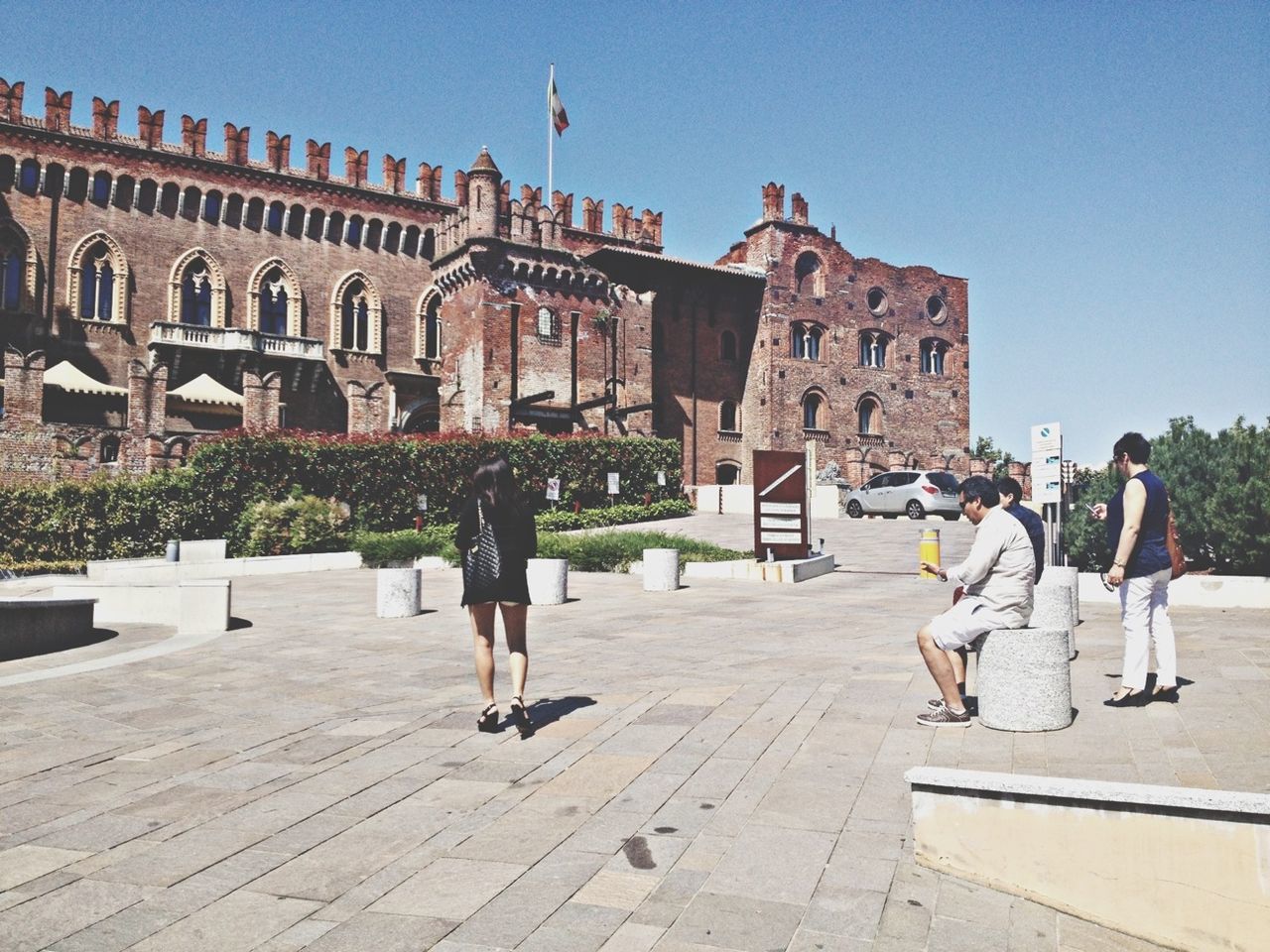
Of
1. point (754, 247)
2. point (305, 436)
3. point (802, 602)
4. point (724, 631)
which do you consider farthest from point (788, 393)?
point (724, 631)

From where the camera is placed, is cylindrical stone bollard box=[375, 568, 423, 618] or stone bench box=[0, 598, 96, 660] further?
cylindrical stone bollard box=[375, 568, 423, 618]

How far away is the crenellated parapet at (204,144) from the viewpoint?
109 feet

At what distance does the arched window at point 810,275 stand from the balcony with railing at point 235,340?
859 inches

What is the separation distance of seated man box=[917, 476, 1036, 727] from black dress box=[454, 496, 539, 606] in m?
2.45

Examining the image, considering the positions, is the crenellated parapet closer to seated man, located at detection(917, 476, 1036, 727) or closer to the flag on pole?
the flag on pole

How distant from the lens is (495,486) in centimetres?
586

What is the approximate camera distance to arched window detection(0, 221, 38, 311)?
32.8m

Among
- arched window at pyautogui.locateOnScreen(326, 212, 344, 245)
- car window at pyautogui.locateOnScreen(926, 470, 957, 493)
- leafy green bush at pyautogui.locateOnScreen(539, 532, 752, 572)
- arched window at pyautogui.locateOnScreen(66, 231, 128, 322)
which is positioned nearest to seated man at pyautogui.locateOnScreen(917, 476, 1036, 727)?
leafy green bush at pyautogui.locateOnScreen(539, 532, 752, 572)

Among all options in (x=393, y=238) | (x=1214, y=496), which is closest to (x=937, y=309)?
(x=393, y=238)

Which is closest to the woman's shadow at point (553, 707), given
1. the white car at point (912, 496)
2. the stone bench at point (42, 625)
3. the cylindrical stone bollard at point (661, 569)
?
the stone bench at point (42, 625)

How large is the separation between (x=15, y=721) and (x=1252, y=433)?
16078mm

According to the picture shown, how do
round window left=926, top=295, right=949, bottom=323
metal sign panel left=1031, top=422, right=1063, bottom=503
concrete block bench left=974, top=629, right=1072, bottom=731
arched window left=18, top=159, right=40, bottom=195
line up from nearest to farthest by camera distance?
concrete block bench left=974, top=629, right=1072, bottom=731, metal sign panel left=1031, top=422, right=1063, bottom=503, arched window left=18, top=159, right=40, bottom=195, round window left=926, top=295, right=949, bottom=323

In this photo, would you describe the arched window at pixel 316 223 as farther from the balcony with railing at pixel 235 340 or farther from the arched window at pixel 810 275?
the arched window at pixel 810 275

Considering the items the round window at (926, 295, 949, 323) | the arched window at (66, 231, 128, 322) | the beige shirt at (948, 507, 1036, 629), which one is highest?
the round window at (926, 295, 949, 323)
